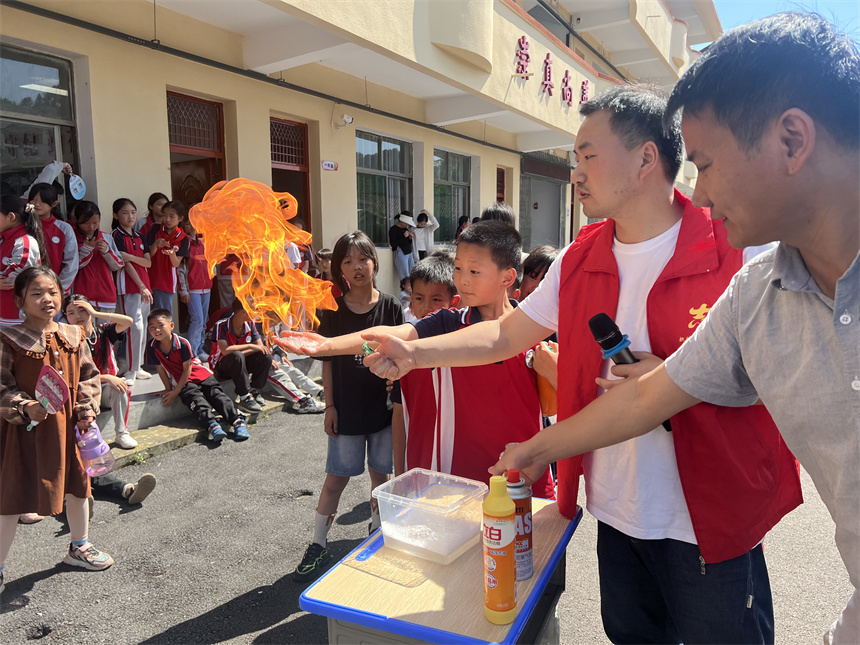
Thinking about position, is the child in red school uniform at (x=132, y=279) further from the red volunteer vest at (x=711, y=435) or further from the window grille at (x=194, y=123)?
the red volunteer vest at (x=711, y=435)

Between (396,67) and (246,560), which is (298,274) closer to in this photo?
(246,560)

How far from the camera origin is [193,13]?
7.12 meters

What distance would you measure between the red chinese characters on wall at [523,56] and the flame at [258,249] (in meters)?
9.23

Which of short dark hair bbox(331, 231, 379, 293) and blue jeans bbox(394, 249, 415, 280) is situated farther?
blue jeans bbox(394, 249, 415, 280)

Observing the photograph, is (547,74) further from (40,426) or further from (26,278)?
(40,426)

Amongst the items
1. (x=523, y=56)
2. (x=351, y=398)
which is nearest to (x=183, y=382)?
(x=351, y=398)

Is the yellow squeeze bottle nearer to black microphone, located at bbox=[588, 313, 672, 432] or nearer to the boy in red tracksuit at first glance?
black microphone, located at bbox=[588, 313, 672, 432]

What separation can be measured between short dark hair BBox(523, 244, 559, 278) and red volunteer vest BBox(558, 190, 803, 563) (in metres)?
2.48

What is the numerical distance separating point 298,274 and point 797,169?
262 cm

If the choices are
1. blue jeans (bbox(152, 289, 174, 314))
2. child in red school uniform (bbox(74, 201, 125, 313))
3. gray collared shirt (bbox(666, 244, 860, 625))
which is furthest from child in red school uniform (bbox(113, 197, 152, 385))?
gray collared shirt (bbox(666, 244, 860, 625))

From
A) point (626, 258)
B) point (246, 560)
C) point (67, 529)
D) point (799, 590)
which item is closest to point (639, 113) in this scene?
point (626, 258)

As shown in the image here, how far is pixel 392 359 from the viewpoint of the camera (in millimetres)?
2152

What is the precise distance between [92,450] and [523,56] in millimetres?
10349

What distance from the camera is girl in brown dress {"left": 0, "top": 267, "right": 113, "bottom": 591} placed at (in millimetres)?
3340
